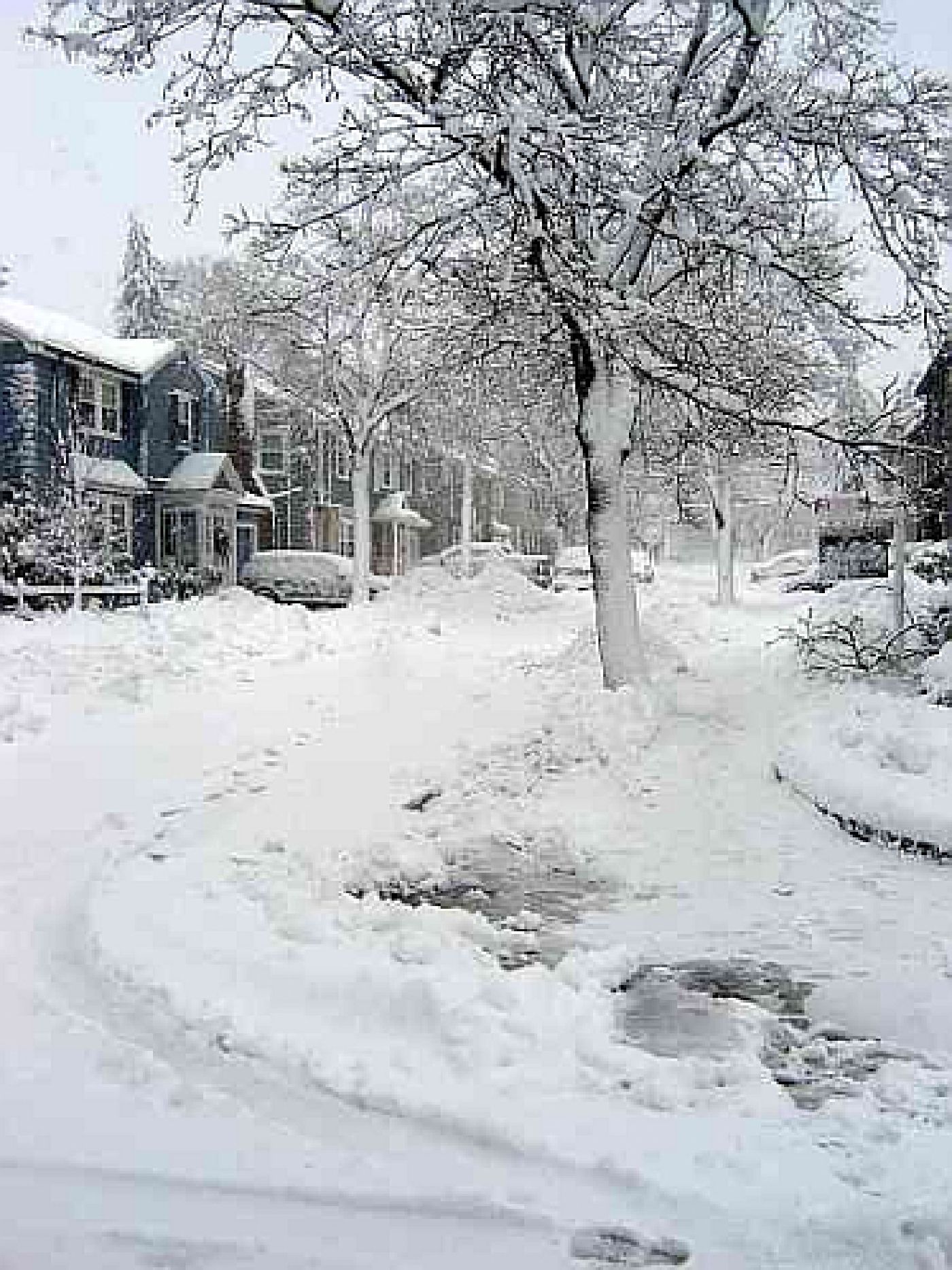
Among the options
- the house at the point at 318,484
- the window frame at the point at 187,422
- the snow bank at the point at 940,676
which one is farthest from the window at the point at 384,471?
the snow bank at the point at 940,676

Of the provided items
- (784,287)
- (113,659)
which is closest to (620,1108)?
(784,287)

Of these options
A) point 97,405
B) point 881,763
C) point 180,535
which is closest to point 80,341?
point 97,405

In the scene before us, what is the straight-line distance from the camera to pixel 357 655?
19.5 meters

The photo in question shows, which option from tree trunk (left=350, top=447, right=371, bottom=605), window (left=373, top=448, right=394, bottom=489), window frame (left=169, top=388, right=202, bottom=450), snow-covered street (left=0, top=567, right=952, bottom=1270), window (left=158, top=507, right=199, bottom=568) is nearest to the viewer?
snow-covered street (left=0, top=567, right=952, bottom=1270)

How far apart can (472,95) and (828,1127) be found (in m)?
9.58

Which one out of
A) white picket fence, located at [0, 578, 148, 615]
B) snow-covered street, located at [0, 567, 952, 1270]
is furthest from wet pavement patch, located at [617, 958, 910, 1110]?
white picket fence, located at [0, 578, 148, 615]

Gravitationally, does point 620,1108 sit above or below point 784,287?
below

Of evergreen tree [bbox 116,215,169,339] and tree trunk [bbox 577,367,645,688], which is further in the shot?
evergreen tree [bbox 116,215,169,339]

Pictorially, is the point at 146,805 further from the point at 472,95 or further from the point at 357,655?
the point at 357,655

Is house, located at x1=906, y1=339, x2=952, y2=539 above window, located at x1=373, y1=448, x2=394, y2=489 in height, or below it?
below

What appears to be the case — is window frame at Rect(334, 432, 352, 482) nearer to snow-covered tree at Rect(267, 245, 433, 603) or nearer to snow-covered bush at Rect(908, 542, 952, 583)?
snow-covered tree at Rect(267, 245, 433, 603)

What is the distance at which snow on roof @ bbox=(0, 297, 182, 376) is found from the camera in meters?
27.6

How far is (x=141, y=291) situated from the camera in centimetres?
5212

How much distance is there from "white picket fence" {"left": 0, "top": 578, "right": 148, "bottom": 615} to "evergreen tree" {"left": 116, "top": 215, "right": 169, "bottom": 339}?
96.9 ft
